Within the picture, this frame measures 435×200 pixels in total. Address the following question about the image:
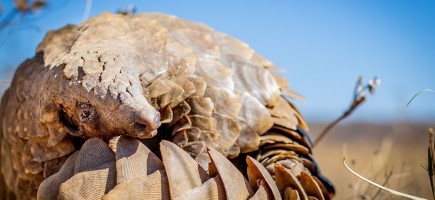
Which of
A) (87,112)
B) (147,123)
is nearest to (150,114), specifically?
(147,123)

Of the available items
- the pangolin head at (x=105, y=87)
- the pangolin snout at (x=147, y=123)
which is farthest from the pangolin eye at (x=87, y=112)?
Result: the pangolin snout at (x=147, y=123)

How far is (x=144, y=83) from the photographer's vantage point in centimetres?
250

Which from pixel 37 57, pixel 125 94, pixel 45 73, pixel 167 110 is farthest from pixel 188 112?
pixel 37 57

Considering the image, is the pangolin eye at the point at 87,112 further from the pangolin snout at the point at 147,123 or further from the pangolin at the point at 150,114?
the pangolin snout at the point at 147,123

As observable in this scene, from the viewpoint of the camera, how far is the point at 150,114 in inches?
81.4

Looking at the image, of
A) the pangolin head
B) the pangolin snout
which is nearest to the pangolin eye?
the pangolin head

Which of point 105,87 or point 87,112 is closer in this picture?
point 105,87

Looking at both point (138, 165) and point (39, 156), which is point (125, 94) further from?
point (39, 156)

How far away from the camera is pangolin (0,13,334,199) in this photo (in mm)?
2119

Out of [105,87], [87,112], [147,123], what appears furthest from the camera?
[87,112]

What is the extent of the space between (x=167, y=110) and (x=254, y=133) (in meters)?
0.51

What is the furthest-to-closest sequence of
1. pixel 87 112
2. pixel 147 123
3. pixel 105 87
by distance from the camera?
pixel 87 112
pixel 105 87
pixel 147 123

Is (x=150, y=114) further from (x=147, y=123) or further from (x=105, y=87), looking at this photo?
(x=105, y=87)

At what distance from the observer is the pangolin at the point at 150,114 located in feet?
6.95
